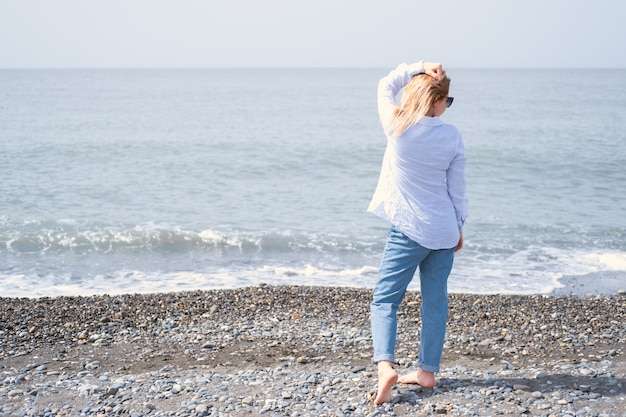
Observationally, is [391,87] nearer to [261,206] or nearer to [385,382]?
[385,382]

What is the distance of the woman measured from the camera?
13.1 feet

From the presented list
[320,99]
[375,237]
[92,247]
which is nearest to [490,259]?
[375,237]

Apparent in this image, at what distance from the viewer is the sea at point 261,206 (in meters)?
10.3

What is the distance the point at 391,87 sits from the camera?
414 cm

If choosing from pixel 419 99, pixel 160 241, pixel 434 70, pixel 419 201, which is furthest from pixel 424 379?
pixel 160 241

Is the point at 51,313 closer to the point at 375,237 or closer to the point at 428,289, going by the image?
the point at 428,289

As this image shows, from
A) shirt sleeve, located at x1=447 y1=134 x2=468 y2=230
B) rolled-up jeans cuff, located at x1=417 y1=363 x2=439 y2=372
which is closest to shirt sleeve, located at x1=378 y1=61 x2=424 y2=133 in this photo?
shirt sleeve, located at x1=447 y1=134 x2=468 y2=230

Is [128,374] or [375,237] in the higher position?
[128,374]

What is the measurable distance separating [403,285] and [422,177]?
0.73m

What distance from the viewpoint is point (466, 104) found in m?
43.2

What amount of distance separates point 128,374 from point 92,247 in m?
6.84

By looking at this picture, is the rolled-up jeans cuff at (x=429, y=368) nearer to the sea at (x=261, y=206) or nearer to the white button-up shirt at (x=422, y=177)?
the white button-up shirt at (x=422, y=177)

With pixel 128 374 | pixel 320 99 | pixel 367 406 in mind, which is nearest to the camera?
pixel 367 406

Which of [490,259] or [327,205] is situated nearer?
[490,259]
